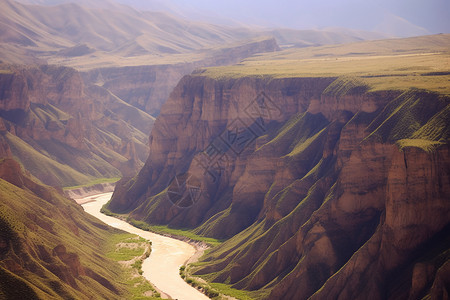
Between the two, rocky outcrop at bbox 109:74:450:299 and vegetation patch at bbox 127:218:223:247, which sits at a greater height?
rocky outcrop at bbox 109:74:450:299

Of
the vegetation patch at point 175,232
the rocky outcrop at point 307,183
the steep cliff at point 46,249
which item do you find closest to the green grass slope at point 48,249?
the steep cliff at point 46,249

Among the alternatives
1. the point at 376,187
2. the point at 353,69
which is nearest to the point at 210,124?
the point at 353,69

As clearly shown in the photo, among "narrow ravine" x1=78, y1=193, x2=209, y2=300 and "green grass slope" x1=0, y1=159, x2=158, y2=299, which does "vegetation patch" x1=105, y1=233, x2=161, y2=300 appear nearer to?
"green grass slope" x1=0, y1=159, x2=158, y2=299

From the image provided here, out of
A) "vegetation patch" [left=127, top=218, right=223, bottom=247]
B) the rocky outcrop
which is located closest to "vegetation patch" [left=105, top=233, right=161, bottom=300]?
"vegetation patch" [left=127, top=218, right=223, bottom=247]

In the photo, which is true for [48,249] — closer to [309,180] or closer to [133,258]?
[133,258]

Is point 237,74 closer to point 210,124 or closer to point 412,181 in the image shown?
point 210,124

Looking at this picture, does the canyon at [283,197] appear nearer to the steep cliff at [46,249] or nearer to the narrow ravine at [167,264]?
the steep cliff at [46,249]
